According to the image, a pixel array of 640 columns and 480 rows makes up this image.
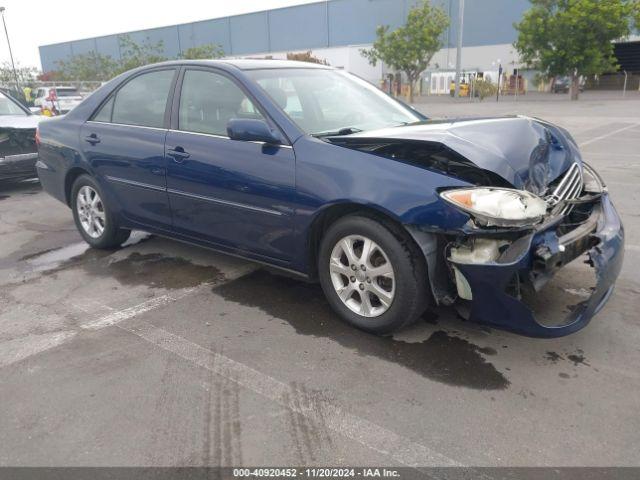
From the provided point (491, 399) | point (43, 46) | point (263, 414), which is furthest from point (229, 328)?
point (43, 46)

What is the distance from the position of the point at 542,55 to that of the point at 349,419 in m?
32.1

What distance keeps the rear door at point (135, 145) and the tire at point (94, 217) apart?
0.73 ft

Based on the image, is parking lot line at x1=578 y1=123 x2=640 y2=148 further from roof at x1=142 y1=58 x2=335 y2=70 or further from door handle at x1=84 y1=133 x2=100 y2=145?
door handle at x1=84 y1=133 x2=100 y2=145

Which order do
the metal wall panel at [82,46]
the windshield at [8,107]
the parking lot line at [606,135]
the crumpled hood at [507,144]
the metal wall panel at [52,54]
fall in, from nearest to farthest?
the crumpled hood at [507,144] < the windshield at [8,107] < the parking lot line at [606,135] < the metal wall panel at [82,46] < the metal wall panel at [52,54]

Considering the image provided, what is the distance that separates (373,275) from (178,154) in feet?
5.93

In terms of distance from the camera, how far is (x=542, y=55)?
30.1 m

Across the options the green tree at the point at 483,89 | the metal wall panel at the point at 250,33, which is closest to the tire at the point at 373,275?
the green tree at the point at 483,89

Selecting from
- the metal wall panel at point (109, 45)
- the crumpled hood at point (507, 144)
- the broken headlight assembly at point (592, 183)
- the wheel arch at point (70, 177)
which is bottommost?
the wheel arch at point (70, 177)

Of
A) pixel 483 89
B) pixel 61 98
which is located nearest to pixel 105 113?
pixel 61 98

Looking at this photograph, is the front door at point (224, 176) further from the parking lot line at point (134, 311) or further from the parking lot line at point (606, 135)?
the parking lot line at point (606, 135)

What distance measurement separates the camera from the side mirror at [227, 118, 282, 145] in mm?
3438

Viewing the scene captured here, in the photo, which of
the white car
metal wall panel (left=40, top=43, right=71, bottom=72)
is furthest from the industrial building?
the white car

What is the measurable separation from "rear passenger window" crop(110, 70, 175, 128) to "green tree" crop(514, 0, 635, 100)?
2944 centimetres

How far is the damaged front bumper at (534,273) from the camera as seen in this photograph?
2789 mm
